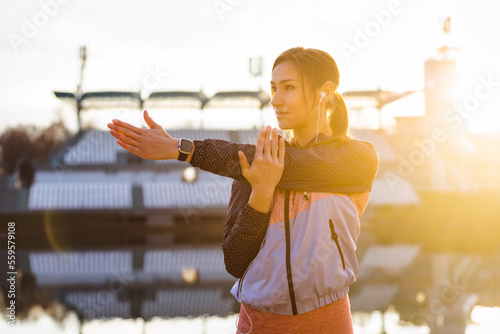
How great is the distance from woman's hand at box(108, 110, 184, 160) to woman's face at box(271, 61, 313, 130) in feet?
1.17

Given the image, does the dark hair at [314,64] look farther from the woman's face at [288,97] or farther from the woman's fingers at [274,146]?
the woman's fingers at [274,146]

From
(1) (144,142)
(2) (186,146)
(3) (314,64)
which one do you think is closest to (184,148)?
(2) (186,146)

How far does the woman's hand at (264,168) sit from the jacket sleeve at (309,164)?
59 mm

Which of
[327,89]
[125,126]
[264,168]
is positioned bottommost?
[264,168]

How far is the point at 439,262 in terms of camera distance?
1185 cm

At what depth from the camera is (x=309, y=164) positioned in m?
1.75

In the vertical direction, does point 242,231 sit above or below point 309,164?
below

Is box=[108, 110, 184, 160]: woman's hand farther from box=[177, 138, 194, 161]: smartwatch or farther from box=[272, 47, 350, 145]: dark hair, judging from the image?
box=[272, 47, 350, 145]: dark hair

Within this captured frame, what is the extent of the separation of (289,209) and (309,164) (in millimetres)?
144

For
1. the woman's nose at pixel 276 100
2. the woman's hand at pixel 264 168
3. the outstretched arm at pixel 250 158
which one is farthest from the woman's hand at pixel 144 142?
the woman's nose at pixel 276 100

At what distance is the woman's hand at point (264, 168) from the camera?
1646mm

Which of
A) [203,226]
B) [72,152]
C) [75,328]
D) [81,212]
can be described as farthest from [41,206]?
[75,328]

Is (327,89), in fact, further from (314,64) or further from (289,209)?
(289,209)

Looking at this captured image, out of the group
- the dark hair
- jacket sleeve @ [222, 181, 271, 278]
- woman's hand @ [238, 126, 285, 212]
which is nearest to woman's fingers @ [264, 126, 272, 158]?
woman's hand @ [238, 126, 285, 212]
